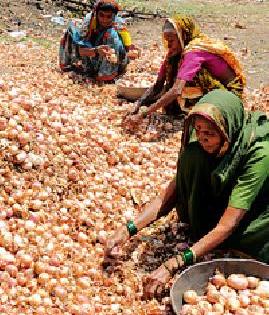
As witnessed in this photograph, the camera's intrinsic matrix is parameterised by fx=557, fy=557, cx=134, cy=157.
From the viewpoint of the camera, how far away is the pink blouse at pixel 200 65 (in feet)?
15.7

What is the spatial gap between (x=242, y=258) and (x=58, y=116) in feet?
6.32

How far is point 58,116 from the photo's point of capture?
14.6 feet

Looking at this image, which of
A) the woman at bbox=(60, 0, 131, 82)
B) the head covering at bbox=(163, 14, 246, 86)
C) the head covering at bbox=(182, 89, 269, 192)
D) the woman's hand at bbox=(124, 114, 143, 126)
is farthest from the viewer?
the woman at bbox=(60, 0, 131, 82)

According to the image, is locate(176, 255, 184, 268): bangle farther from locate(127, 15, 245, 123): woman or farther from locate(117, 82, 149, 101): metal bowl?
locate(117, 82, 149, 101): metal bowl

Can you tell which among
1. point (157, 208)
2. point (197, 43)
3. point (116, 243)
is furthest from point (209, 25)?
point (116, 243)

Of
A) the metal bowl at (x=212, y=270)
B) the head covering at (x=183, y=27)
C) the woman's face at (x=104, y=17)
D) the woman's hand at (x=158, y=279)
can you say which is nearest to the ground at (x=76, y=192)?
the woman's hand at (x=158, y=279)

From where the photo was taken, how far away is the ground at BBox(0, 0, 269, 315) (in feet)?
9.99

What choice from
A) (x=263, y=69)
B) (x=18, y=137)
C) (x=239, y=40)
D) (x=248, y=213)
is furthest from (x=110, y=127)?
(x=239, y=40)

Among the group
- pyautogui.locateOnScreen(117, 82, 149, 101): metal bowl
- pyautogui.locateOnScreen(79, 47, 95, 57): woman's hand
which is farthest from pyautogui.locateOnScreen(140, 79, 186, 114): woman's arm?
pyautogui.locateOnScreen(79, 47, 95, 57): woman's hand

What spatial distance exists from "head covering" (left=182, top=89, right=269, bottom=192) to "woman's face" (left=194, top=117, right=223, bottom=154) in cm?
3

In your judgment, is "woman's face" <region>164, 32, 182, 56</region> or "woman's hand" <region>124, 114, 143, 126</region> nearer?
"woman's face" <region>164, 32, 182, 56</region>

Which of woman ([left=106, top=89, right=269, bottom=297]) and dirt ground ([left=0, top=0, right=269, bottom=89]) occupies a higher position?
woman ([left=106, top=89, right=269, bottom=297])

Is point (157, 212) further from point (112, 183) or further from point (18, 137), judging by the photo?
point (18, 137)

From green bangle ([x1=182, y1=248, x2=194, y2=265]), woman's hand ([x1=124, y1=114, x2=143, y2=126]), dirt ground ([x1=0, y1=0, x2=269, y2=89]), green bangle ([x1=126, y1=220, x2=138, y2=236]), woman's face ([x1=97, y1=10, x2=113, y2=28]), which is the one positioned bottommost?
dirt ground ([x1=0, y1=0, x2=269, y2=89])
